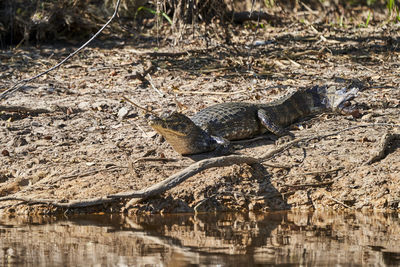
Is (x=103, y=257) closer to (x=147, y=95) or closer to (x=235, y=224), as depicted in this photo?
(x=235, y=224)

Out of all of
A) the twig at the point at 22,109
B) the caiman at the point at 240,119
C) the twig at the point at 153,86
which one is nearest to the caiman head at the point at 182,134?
the caiman at the point at 240,119

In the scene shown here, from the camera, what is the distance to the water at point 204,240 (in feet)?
12.1

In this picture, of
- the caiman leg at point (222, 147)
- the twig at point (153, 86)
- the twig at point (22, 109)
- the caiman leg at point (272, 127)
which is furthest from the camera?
the twig at point (153, 86)

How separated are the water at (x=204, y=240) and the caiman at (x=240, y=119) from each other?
97 cm

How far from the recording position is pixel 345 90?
23.4 ft

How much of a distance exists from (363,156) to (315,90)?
5.42 feet

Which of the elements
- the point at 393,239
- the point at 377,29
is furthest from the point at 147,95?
the point at 377,29

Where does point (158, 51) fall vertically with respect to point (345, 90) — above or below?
above

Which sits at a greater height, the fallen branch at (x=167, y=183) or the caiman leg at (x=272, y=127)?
the caiman leg at (x=272, y=127)

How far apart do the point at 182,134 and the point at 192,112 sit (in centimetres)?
132

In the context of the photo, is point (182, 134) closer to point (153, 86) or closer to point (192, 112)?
point (192, 112)

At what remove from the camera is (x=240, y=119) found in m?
6.42

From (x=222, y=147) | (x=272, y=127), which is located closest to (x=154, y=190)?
(x=222, y=147)

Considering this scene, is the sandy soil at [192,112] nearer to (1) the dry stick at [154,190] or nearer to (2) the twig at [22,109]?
(2) the twig at [22,109]
